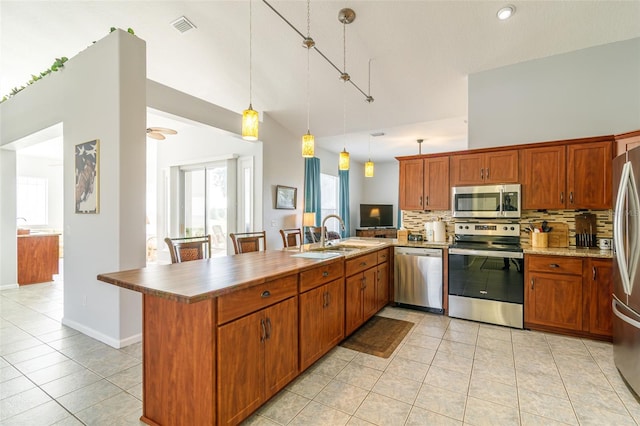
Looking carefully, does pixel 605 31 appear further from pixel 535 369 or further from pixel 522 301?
pixel 535 369

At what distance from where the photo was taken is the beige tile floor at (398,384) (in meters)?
1.90

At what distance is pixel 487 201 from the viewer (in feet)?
12.4

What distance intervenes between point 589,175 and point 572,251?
34.6 inches

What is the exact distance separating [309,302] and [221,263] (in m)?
0.77

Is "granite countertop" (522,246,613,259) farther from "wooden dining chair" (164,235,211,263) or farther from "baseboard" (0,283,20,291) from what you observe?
"baseboard" (0,283,20,291)

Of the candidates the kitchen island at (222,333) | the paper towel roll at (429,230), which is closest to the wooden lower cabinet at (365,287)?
the kitchen island at (222,333)

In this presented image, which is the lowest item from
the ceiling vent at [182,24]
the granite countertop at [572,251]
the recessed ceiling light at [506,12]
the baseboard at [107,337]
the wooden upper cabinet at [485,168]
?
the baseboard at [107,337]

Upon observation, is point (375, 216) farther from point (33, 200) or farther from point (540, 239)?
point (33, 200)

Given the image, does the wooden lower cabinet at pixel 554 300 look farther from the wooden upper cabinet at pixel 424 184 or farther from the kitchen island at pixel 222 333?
the kitchen island at pixel 222 333

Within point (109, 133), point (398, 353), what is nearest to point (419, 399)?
point (398, 353)

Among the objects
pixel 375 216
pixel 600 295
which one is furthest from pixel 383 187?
pixel 600 295

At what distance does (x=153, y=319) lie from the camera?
70.2 inches

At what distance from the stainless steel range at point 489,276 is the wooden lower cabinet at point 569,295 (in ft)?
0.37

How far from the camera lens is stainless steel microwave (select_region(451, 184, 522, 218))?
12.0 ft
